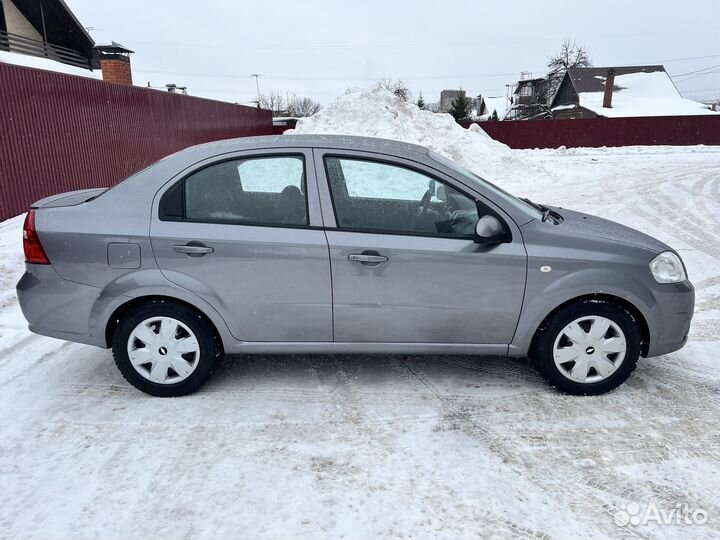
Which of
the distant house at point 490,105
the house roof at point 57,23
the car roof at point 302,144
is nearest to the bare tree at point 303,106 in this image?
the distant house at point 490,105

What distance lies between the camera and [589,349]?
336 centimetres

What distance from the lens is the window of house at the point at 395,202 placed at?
334 cm

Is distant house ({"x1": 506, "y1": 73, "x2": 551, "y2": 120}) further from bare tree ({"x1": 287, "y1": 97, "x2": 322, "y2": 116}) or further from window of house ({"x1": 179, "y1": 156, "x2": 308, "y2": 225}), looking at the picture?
window of house ({"x1": 179, "y1": 156, "x2": 308, "y2": 225})

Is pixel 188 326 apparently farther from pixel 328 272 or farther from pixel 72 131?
pixel 72 131

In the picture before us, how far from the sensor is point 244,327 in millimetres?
3389

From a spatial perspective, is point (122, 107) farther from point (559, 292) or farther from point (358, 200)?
point (559, 292)

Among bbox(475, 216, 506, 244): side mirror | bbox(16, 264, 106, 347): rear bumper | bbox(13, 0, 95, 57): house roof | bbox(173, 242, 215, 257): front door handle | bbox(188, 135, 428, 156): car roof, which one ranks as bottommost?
bbox(16, 264, 106, 347): rear bumper

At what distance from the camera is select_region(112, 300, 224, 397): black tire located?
3.32 meters

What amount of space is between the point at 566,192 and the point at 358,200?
10849mm

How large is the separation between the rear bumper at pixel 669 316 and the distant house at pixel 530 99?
47063mm

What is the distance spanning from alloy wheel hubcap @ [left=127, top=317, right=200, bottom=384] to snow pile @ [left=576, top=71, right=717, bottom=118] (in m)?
38.8

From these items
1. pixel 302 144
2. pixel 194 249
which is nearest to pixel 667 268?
pixel 302 144

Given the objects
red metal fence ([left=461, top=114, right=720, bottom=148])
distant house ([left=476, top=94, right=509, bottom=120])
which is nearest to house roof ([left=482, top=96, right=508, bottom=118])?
distant house ([left=476, top=94, right=509, bottom=120])

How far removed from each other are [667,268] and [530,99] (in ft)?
206
